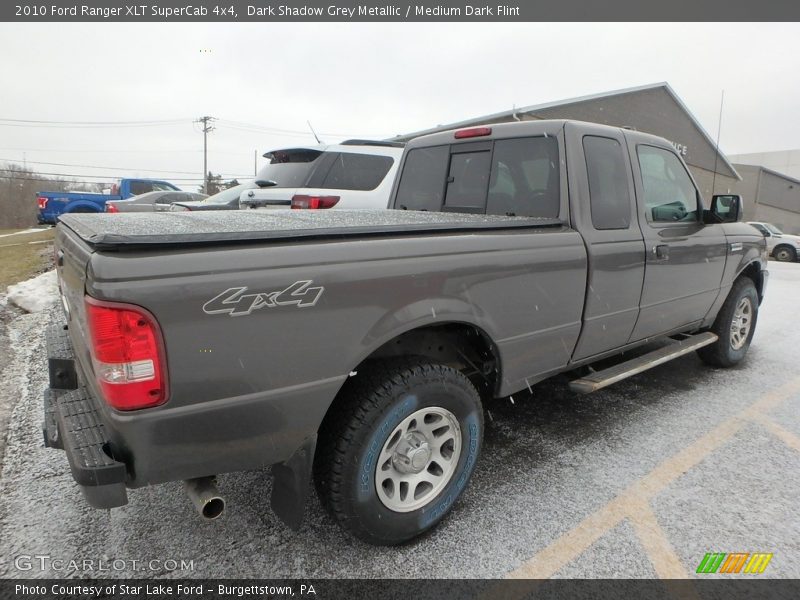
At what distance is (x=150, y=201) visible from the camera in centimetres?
1309

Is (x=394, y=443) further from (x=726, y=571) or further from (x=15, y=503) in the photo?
(x=15, y=503)

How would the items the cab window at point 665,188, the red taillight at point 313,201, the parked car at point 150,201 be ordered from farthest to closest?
the parked car at point 150,201
the red taillight at point 313,201
the cab window at point 665,188

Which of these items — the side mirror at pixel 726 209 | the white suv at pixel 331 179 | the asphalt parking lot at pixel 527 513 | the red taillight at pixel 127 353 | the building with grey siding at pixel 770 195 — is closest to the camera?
the red taillight at pixel 127 353

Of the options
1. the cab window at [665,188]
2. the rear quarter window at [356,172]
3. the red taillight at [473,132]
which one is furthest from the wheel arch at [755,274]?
the rear quarter window at [356,172]

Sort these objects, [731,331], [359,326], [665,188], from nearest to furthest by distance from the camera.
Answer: [359,326]
[665,188]
[731,331]

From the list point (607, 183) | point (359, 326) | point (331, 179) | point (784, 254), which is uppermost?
point (331, 179)

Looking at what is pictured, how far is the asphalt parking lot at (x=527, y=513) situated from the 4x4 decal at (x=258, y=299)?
120 centimetres

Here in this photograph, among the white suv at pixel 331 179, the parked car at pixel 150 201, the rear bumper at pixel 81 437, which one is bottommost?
the rear bumper at pixel 81 437

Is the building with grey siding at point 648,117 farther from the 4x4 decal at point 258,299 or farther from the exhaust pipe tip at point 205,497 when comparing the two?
the exhaust pipe tip at point 205,497

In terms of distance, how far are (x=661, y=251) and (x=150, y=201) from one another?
42.6ft

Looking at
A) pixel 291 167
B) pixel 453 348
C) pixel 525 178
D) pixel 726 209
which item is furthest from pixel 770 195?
pixel 453 348

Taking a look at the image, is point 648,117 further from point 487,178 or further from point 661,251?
point 487,178

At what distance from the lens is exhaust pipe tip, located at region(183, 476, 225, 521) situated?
176 centimetres

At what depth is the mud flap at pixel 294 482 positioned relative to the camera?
6.40 feet
